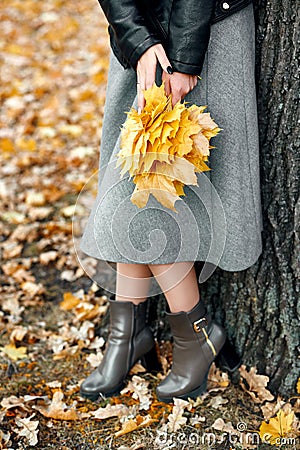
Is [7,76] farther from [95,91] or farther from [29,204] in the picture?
[29,204]

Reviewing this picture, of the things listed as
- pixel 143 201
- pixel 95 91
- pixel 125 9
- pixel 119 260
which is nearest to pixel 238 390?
pixel 119 260

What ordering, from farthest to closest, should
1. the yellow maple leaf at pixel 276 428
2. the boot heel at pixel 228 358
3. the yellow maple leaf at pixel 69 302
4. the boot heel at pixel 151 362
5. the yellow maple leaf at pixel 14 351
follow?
the yellow maple leaf at pixel 69 302, the yellow maple leaf at pixel 14 351, the boot heel at pixel 151 362, the boot heel at pixel 228 358, the yellow maple leaf at pixel 276 428

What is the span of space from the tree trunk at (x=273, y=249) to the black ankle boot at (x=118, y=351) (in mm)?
292

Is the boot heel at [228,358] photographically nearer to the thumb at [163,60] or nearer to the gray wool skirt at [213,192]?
the gray wool skirt at [213,192]

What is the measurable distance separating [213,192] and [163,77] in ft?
1.39

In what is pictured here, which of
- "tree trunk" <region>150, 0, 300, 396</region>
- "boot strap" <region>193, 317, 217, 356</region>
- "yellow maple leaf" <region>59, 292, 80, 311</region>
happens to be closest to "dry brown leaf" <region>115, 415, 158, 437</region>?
"boot strap" <region>193, 317, 217, 356</region>

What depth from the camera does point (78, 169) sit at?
13.4ft

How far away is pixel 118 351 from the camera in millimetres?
2385

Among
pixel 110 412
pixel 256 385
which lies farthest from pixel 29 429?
pixel 256 385

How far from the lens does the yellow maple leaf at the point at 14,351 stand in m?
2.67

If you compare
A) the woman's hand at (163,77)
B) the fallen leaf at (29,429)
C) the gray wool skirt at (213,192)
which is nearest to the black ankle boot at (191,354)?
the gray wool skirt at (213,192)

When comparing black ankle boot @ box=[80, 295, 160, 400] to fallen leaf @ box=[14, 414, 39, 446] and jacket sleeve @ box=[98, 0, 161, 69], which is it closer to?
fallen leaf @ box=[14, 414, 39, 446]

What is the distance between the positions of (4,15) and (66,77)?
1.88 meters

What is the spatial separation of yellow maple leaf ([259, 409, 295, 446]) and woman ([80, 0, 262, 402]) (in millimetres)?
287
